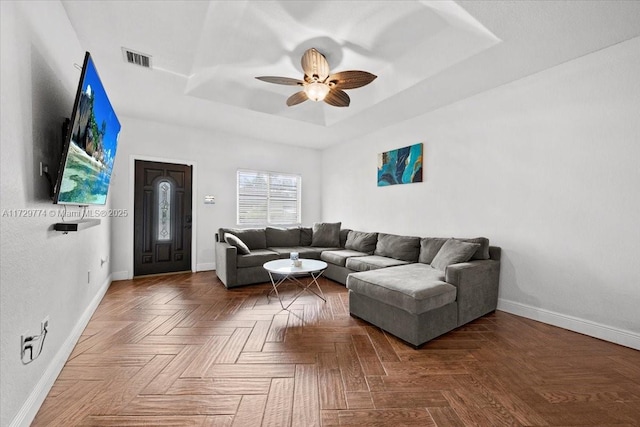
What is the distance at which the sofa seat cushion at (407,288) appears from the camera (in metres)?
2.25

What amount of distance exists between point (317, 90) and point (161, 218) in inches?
150

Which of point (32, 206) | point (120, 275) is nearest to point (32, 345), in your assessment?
point (32, 206)

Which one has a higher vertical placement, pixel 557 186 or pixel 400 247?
pixel 557 186

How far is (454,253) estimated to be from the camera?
9.72 feet

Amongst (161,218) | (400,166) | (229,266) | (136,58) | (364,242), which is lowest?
(229,266)

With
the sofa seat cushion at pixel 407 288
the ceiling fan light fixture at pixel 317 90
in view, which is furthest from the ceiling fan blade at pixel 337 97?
the sofa seat cushion at pixel 407 288

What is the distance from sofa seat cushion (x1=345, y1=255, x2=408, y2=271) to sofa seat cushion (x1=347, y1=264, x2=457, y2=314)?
0.66m

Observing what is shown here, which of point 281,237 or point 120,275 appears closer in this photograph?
point 120,275

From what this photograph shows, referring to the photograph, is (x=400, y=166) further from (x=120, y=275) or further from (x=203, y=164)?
(x=120, y=275)

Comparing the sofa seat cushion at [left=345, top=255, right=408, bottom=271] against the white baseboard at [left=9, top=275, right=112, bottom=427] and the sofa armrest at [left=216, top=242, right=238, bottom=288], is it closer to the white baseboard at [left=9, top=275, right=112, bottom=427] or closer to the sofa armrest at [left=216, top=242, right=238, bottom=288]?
the sofa armrest at [left=216, top=242, right=238, bottom=288]

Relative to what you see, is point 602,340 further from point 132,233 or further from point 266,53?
point 132,233

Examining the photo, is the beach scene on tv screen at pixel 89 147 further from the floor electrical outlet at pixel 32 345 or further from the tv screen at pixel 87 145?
the floor electrical outlet at pixel 32 345

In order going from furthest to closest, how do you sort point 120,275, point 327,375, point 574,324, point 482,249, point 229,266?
1. point 120,275
2. point 229,266
3. point 482,249
4. point 574,324
5. point 327,375

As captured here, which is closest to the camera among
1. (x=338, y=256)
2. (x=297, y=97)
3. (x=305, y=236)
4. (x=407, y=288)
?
(x=407, y=288)
